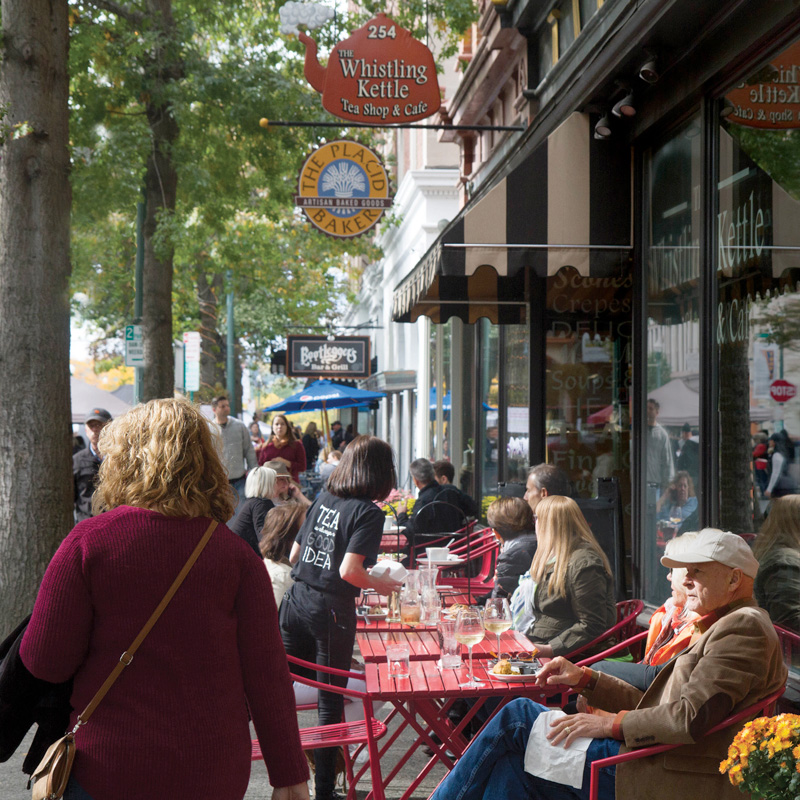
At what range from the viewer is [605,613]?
208 inches

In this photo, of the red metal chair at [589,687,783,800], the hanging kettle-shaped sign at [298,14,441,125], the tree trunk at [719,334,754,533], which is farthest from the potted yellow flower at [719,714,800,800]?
the hanging kettle-shaped sign at [298,14,441,125]

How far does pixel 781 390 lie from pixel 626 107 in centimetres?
254

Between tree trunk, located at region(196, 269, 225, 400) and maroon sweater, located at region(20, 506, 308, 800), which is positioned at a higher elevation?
tree trunk, located at region(196, 269, 225, 400)

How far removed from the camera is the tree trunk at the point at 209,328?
31422mm

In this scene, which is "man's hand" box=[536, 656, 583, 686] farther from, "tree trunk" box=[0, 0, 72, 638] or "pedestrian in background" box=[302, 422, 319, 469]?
"pedestrian in background" box=[302, 422, 319, 469]

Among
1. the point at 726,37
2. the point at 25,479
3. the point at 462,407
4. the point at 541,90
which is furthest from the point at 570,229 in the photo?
the point at 462,407

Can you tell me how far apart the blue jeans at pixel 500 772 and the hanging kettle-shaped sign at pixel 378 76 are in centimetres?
679

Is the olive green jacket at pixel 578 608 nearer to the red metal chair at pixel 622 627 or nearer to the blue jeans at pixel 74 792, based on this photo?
the red metal chair at pixel 622 627

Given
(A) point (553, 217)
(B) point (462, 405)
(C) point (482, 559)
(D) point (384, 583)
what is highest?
(A) point (553, 217)

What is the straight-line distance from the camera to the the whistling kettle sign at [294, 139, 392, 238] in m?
11.8

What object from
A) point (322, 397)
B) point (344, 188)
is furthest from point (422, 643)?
point (322, 397)

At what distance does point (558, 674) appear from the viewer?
13.3 ft

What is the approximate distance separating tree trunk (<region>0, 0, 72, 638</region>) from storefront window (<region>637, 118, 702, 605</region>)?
14.5ft

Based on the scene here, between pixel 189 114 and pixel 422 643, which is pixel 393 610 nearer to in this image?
pixel 422 643
